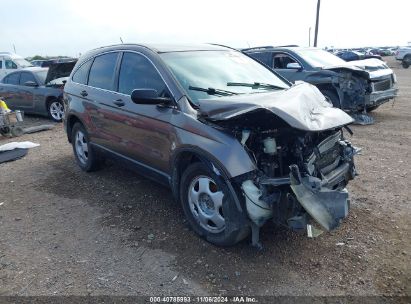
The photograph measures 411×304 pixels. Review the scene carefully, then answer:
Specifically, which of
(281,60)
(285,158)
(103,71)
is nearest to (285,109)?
(285,158)

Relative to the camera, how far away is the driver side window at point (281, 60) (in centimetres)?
1062

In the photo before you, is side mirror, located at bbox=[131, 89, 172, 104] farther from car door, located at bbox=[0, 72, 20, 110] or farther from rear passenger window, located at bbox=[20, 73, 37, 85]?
car door, located at bbox=[0, 72, 20, 110]

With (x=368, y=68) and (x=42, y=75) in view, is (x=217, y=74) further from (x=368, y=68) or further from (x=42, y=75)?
(x=42, y=75)

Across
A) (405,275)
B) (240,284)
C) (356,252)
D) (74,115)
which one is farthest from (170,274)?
(74,115)

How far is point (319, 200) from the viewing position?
3.16 m

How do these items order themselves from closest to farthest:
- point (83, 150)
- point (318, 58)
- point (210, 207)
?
point (210, 207) < point (83, 150) < point (318, 58)

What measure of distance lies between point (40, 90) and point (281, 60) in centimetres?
694

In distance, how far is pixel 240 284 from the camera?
10.5 ft

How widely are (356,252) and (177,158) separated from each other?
1.93m

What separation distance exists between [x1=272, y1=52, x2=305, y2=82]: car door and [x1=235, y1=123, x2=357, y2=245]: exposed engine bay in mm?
6705

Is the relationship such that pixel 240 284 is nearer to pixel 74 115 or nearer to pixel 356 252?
pixel 356 252

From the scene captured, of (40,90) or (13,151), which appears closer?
(13,151)

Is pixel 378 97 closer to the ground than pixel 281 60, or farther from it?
closer to the ground

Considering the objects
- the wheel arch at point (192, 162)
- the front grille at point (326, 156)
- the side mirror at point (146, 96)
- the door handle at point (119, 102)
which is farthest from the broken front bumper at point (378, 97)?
the side mirror at point (146, 96)
